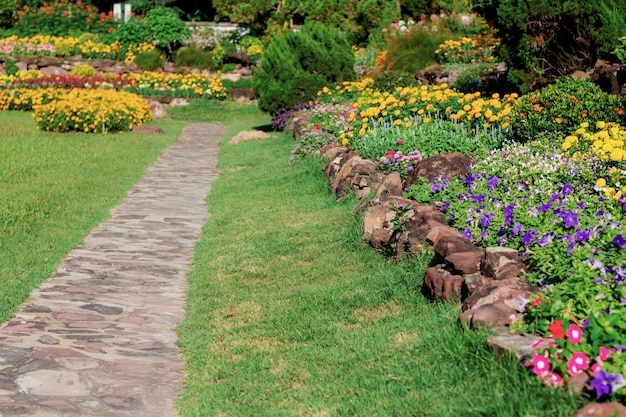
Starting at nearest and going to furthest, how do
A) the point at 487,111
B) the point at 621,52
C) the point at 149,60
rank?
the point at 621,52 < the point at 487,111 < the point at 149,60

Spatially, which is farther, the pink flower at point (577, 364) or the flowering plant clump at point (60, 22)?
the flowering plant clump at point (60, 22)

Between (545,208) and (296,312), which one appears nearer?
(545,208)

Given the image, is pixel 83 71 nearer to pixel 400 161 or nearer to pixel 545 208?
pixel 400 161

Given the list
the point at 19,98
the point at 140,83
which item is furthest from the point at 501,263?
the point at 140,83

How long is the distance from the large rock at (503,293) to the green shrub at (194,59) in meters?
28.0

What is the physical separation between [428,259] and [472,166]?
7.16 ft

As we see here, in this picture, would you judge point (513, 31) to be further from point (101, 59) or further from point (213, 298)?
point (101, 59)

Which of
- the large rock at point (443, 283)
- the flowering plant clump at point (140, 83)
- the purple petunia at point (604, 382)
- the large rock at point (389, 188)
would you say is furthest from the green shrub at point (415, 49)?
the purple petunia at point (604, 382)

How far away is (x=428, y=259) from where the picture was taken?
6672 millimetres

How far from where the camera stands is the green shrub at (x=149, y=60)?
31.7 metres

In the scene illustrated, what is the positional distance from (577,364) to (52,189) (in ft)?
30.3

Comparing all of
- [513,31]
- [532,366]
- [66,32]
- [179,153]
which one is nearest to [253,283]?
[532,366]

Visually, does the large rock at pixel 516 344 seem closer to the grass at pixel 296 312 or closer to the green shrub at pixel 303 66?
the grass at pixel 296 312

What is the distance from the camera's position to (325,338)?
5.65m
